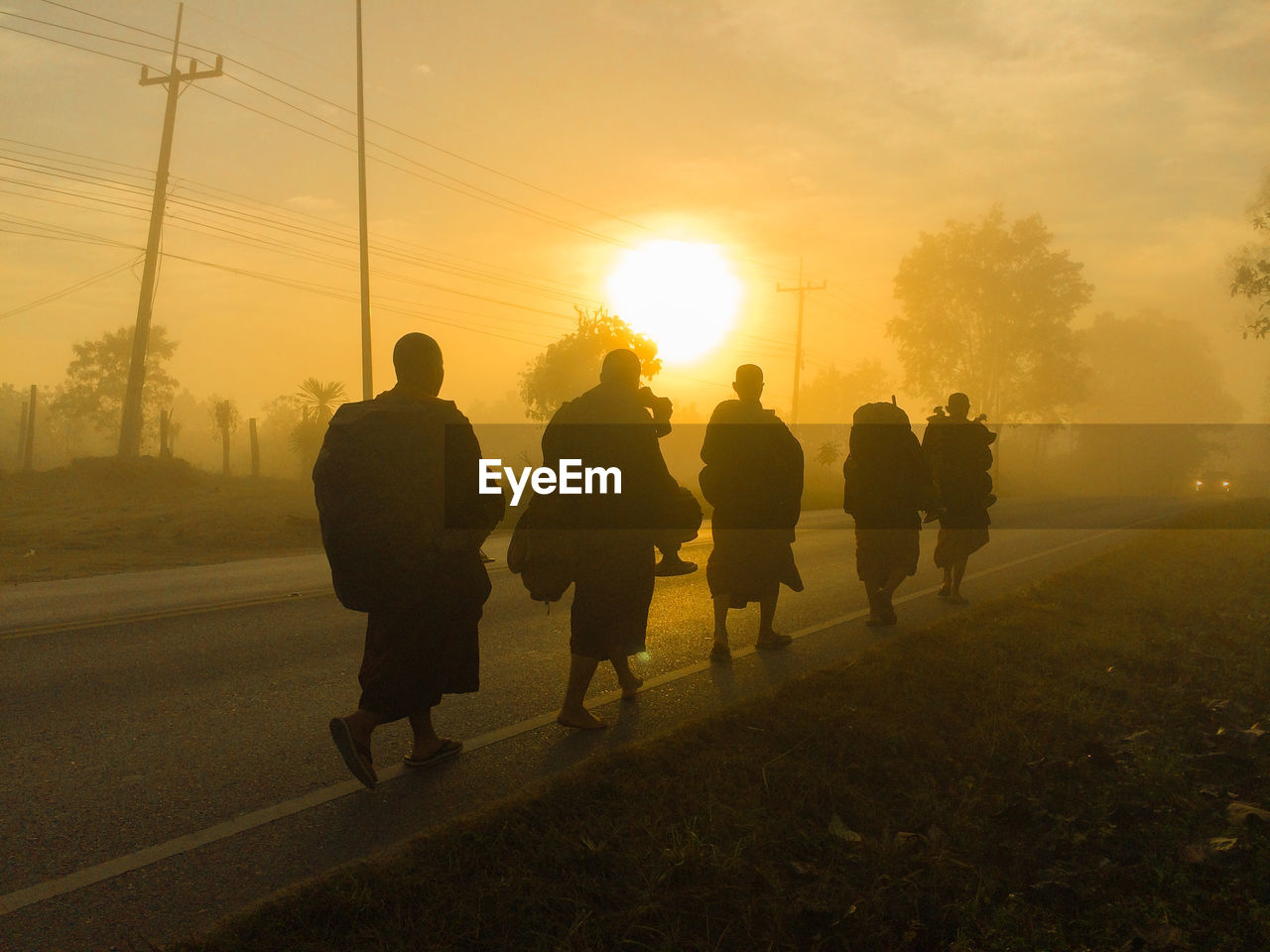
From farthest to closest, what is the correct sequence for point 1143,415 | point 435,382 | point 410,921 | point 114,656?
point 1143,415 → point 114,656 → point 435,382 → point 410,921

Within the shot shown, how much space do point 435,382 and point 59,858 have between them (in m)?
2.66

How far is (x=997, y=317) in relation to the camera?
61.9m

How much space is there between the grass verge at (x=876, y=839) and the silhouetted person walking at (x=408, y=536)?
1002 mm

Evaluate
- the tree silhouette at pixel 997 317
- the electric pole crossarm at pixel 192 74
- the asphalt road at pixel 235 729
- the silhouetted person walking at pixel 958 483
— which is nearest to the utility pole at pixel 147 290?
the electric pole crossarm at pixel 192 74

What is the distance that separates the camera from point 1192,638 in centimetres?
754

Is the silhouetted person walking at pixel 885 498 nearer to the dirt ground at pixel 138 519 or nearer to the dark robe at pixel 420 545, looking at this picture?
the dark robe at pixel 420 545

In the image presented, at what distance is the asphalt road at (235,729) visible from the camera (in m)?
3.51

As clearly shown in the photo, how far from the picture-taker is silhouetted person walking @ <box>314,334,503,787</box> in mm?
4566

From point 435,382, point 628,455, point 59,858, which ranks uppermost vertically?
point 435,382

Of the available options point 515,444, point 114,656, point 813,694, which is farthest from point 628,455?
point 515,444

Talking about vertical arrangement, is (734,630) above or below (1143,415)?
below

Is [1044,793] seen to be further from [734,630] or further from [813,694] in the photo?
[734,630]

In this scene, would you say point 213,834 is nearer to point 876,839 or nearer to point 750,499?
point 876,839

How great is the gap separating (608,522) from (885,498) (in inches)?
166
